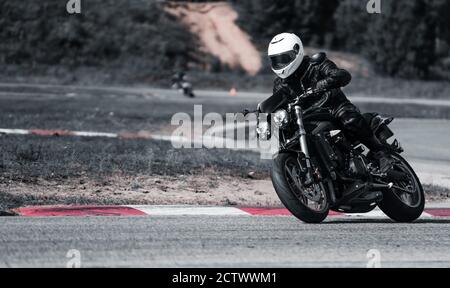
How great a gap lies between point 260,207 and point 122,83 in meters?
40.5

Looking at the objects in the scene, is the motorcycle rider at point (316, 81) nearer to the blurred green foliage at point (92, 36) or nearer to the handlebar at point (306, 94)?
the handlebar at point (306, 94)

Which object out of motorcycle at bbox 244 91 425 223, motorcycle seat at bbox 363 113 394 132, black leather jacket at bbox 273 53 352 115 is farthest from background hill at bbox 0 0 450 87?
black leather jacket at bbox 273 53 352 115

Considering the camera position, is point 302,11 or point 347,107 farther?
point 302,11

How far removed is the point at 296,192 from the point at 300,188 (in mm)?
63

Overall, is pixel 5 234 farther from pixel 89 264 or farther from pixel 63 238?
pixel 89 264

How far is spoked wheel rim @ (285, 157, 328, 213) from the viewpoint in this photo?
902 centimetres

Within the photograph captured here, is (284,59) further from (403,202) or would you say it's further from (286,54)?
(403,202)

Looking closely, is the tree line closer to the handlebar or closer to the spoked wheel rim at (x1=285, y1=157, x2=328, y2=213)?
the handlebar

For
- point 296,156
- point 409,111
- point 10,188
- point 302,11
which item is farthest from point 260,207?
point 302,11

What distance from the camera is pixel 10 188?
11344 millimetres

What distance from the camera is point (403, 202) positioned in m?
9.70

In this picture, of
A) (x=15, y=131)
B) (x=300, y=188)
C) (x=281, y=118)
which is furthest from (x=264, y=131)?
(x=15, y=131)
